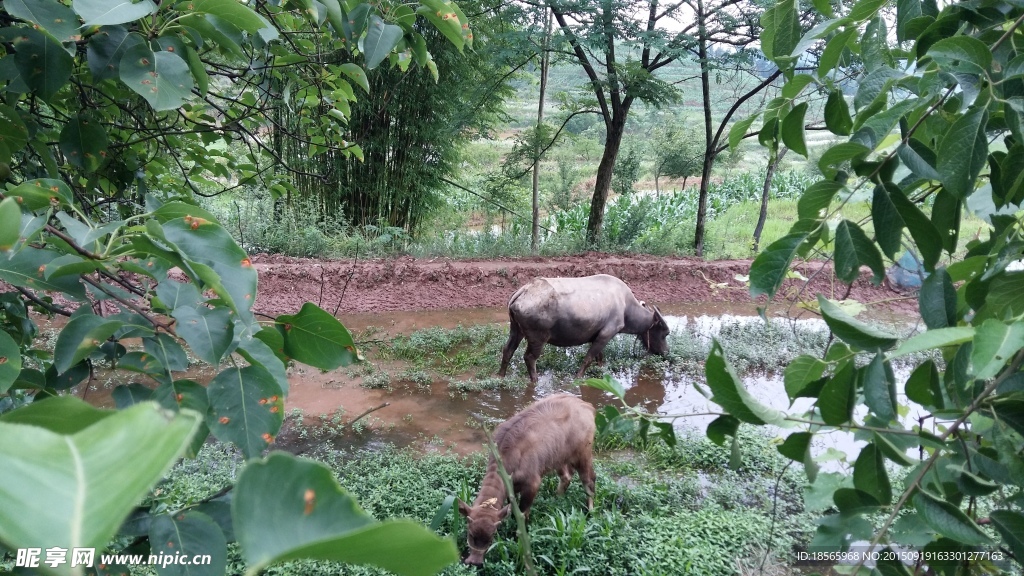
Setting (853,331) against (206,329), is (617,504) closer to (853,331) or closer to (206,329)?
(853,331)

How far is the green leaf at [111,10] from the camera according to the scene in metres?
0.93

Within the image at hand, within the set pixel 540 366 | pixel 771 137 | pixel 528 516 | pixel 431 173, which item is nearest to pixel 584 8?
pixel 431 173

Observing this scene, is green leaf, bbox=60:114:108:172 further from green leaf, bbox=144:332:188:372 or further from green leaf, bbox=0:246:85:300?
green leaf, bbox=144:332:188:372

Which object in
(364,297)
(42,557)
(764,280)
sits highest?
(764,280)

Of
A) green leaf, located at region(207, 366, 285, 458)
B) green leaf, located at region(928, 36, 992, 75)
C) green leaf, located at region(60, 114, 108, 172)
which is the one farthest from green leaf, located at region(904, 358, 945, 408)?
green leaf, located at region(60, 114, 108, 172)

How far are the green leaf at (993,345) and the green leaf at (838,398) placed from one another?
20 centimetres

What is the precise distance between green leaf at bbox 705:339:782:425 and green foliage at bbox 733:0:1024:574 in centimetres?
1

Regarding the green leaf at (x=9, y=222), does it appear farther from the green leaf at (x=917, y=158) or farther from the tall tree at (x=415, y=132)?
the tall tree at (x=415, y=132)

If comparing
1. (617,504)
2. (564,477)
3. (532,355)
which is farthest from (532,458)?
(532,355)

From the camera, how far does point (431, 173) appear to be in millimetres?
11500

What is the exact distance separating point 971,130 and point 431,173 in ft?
36.3

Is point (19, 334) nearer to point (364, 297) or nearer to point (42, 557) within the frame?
point (42, 557)

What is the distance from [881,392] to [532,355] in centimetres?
575

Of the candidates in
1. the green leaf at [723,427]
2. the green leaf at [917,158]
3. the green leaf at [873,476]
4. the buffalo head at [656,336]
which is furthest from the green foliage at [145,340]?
the buffalo head at [656,336]
